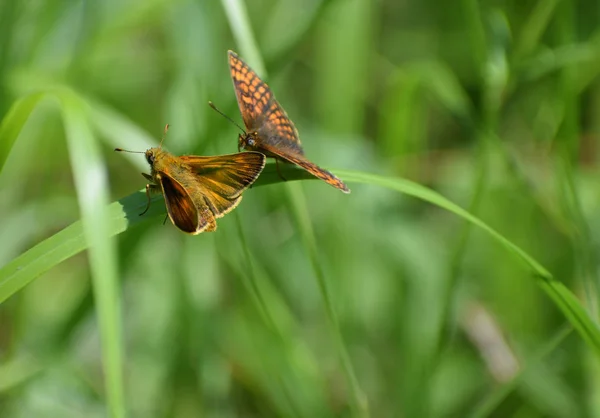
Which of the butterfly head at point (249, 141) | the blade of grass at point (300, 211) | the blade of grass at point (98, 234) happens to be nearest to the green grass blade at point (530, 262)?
the blade of grass at point (300, 211)

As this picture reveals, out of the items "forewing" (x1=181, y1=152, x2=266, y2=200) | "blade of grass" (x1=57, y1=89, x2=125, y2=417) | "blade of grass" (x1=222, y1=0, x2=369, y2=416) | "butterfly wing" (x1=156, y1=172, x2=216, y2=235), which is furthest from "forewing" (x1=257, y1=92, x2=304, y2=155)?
"blade of grass" (x1=57, y1=89, x2=125, y2=417)

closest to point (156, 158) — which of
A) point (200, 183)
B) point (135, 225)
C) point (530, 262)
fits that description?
point (200, 183)

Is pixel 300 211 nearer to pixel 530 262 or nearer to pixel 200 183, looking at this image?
pixel 200 183

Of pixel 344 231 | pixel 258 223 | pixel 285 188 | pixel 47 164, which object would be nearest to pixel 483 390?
pixel 344 231

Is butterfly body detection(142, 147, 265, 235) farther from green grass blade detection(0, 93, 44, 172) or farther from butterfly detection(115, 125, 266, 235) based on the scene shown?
green grass blade detection(0, 93, 44, 172)

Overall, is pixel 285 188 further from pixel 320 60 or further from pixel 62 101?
pixel 320 60

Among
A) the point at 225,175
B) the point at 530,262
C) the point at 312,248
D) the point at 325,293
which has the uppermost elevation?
the point at 225,175
